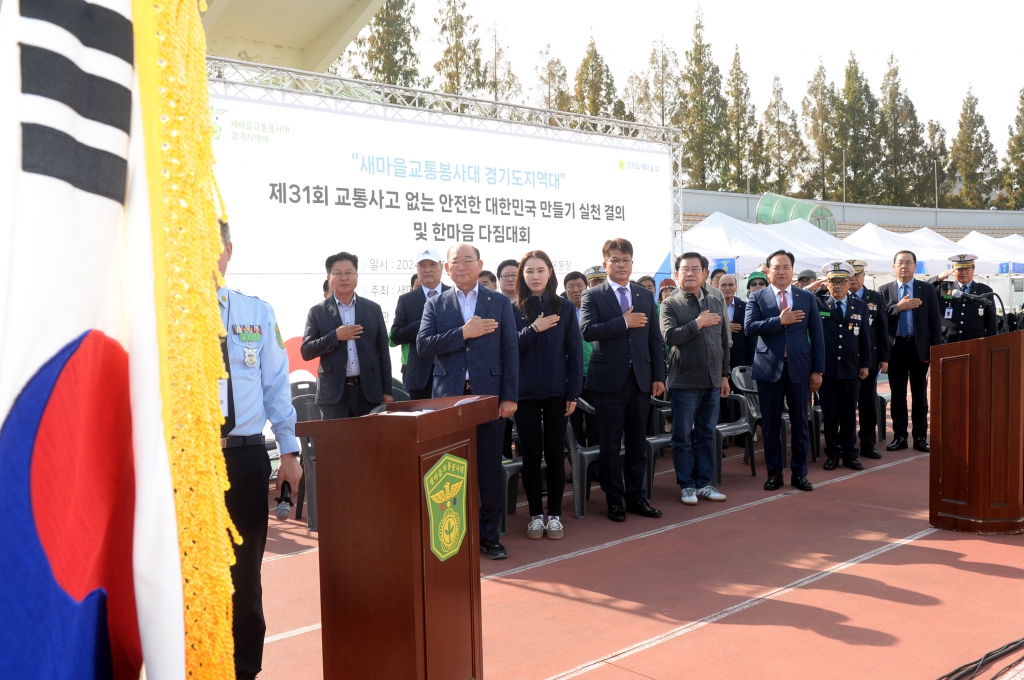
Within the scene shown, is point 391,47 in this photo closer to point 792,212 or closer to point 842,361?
point 792,212

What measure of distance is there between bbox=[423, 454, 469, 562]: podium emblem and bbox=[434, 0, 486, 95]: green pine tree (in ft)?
89.0

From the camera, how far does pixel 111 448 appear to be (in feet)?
3.01

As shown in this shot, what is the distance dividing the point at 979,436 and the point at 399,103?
6.39 m

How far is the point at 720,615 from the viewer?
365 centimetres

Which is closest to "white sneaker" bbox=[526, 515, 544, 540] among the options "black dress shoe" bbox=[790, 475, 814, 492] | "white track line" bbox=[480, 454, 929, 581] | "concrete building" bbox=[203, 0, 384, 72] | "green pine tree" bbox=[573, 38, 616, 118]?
"white track line" bbox=[480, 454, 929, 581]

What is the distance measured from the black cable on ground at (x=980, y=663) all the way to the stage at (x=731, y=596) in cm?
5

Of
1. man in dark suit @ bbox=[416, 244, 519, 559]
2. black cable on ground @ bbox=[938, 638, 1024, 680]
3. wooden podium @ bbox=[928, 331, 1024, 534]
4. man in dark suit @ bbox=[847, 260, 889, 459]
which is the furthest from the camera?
man in dark suit @ bbox=[847, 260, 889, 459]

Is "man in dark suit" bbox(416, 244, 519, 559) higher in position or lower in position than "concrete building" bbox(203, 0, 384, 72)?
lower

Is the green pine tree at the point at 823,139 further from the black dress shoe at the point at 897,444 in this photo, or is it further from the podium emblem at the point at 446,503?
the podium emblem at the point at 446,503

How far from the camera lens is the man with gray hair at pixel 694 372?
5758 mm

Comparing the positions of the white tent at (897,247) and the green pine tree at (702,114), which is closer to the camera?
the white tent at (897,247)

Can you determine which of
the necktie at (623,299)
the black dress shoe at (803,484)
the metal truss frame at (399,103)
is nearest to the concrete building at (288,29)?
the metal truss frame at (399,103)

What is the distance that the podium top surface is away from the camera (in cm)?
240

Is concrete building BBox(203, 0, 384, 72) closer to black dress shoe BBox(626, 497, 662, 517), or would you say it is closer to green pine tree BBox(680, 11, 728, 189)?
black dress shoe BBox(626, 497, 662, 517)
